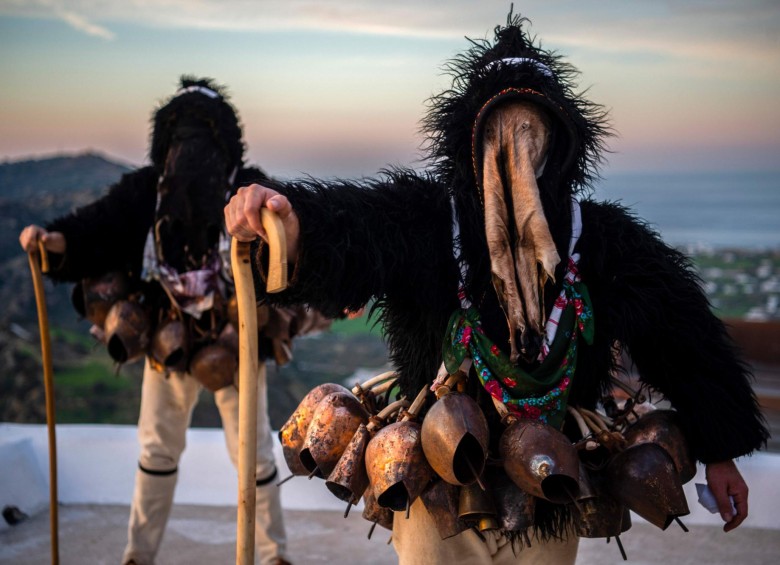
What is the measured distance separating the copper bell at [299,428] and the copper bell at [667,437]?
735 mm

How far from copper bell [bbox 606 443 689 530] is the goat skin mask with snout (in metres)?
0.34

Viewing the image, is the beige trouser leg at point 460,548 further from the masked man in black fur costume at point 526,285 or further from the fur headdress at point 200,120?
the fur headdress at point 200,120

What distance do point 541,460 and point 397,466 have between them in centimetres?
32

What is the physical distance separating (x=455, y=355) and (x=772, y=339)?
16.8 ft

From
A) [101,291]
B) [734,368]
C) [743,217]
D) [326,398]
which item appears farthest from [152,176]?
[743,217]

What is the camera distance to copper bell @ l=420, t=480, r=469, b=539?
212cm

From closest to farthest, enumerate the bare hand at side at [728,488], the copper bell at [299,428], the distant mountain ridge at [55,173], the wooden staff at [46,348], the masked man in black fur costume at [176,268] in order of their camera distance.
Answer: the bare hand at side at [728,488] < the copper bell at [299,428] < the wooden staff at [46,348] < the masked man in black fur costume at [176,268] < the distant mountain ridge at [55,173]

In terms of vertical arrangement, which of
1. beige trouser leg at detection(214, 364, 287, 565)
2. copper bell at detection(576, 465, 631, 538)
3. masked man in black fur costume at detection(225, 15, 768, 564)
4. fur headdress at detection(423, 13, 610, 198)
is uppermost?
fur headdress at detection(423, 13, 610, 198)

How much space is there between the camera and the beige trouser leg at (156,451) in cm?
371

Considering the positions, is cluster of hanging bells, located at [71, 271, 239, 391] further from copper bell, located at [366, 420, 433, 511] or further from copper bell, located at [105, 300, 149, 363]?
copper bell, located at [366, 420, 433, 511]

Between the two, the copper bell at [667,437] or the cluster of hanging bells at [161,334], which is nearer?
the copper bell at [667,437]

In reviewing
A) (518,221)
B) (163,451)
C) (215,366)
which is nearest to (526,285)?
(518,221)

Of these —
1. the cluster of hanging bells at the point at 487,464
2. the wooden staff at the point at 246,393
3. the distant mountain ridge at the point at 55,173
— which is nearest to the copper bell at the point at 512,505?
the cluster of hanging bells at the point at 487,464

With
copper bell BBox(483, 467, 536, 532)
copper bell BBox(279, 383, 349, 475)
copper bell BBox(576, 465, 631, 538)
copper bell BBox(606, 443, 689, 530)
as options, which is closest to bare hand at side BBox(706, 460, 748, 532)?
copper bell BBox(606, 443, 689, 530)
